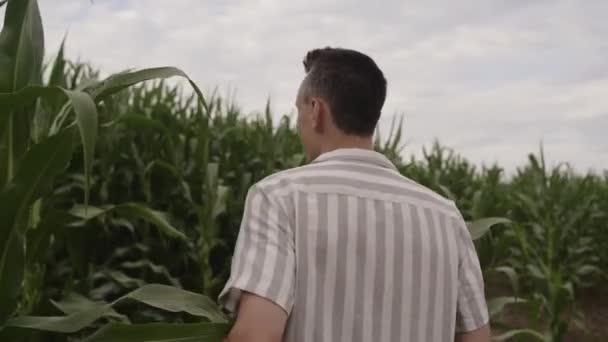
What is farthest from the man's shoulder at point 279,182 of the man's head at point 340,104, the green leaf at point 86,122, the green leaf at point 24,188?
the green leaf at point 24,188

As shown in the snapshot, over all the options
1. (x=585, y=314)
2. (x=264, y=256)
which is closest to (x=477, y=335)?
(x=264, y=256)

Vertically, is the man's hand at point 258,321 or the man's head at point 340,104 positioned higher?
the man's head at point 340,104

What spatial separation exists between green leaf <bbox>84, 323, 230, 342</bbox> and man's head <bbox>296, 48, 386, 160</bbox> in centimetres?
40

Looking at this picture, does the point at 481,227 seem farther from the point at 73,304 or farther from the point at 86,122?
the point at 86,122

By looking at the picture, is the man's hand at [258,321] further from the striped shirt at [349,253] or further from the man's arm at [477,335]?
the man's arm at [477,335]

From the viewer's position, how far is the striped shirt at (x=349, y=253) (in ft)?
5.08

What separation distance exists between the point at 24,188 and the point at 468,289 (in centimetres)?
91

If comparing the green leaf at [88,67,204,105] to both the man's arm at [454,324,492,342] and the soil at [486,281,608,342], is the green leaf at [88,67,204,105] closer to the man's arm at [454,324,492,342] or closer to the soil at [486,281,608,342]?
the man's arm at [454,324,492,342]

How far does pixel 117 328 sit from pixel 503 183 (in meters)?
6.66

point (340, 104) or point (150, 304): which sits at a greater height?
point (340, 104)

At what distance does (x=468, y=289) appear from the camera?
177 cm

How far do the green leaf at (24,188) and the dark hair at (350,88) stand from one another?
507 millimetres

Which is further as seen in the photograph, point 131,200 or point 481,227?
point 131,200

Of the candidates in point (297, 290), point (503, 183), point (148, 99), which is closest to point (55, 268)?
point (148, 99)
